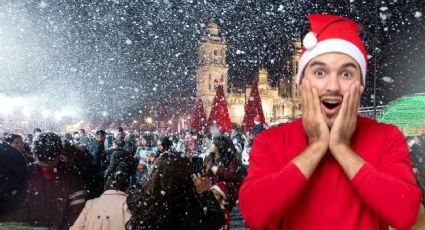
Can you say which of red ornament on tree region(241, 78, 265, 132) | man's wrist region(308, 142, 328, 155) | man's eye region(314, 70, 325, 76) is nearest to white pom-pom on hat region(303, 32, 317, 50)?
man's eye region(314, 70, 325, 76)

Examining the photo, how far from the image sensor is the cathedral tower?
90.4 metres

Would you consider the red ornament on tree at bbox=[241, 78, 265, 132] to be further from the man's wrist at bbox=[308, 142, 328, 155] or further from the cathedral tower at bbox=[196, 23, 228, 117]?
the cathedral tower at bbox=[196, 23, 228, 117]

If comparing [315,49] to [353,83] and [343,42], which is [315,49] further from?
[353,83]

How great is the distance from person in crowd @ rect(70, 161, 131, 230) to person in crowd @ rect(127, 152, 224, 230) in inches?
5.6

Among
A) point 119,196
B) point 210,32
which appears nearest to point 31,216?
point 119,196

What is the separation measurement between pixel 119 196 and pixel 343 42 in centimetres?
294

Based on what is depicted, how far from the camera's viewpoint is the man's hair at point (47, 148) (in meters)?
5.00

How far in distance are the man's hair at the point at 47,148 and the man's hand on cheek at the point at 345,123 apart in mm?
4201

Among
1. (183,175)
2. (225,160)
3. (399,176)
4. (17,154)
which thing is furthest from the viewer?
(225,160)

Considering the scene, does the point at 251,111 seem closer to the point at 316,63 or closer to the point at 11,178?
the point at 11,178

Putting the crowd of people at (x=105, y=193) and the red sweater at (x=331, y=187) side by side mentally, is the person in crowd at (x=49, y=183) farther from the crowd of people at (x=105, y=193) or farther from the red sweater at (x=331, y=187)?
the red sweater at (x=331, y=187)

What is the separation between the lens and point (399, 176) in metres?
1.44

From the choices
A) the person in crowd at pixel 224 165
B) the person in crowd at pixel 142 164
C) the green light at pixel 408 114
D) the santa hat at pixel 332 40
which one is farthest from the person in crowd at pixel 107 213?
the green light at pixel 408 114

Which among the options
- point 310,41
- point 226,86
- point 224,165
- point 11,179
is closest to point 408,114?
point 224,165
